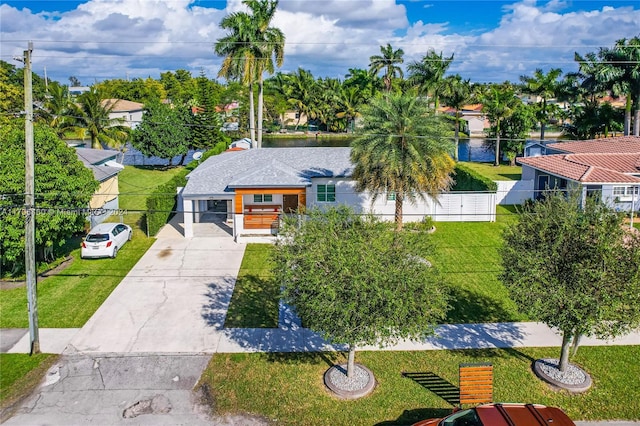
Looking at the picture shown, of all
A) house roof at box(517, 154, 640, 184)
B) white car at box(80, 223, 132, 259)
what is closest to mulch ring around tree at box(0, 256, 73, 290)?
white car at box(80, 223, 132, 259)

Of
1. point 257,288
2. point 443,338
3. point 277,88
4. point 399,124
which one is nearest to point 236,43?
point 399,124

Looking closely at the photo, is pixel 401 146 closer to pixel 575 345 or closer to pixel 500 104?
pixel 575 345

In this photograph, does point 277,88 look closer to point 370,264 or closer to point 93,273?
point 93,273

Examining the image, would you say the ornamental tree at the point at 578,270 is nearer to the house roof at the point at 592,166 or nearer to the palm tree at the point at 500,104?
the house roof at the point at 592,166

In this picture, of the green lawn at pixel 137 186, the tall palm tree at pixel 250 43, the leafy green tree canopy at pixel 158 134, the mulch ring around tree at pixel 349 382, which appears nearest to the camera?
the mulch ring around tree at pixel 349 382

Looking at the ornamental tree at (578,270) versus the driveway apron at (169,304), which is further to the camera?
the driveway apron at (169,304)

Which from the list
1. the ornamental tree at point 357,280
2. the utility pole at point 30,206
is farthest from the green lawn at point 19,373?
the ornamental tree at point 357,280

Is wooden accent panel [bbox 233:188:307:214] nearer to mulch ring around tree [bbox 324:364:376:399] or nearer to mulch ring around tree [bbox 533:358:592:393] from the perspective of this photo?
mulch ring around tree [bbox 324:364:376:399]
